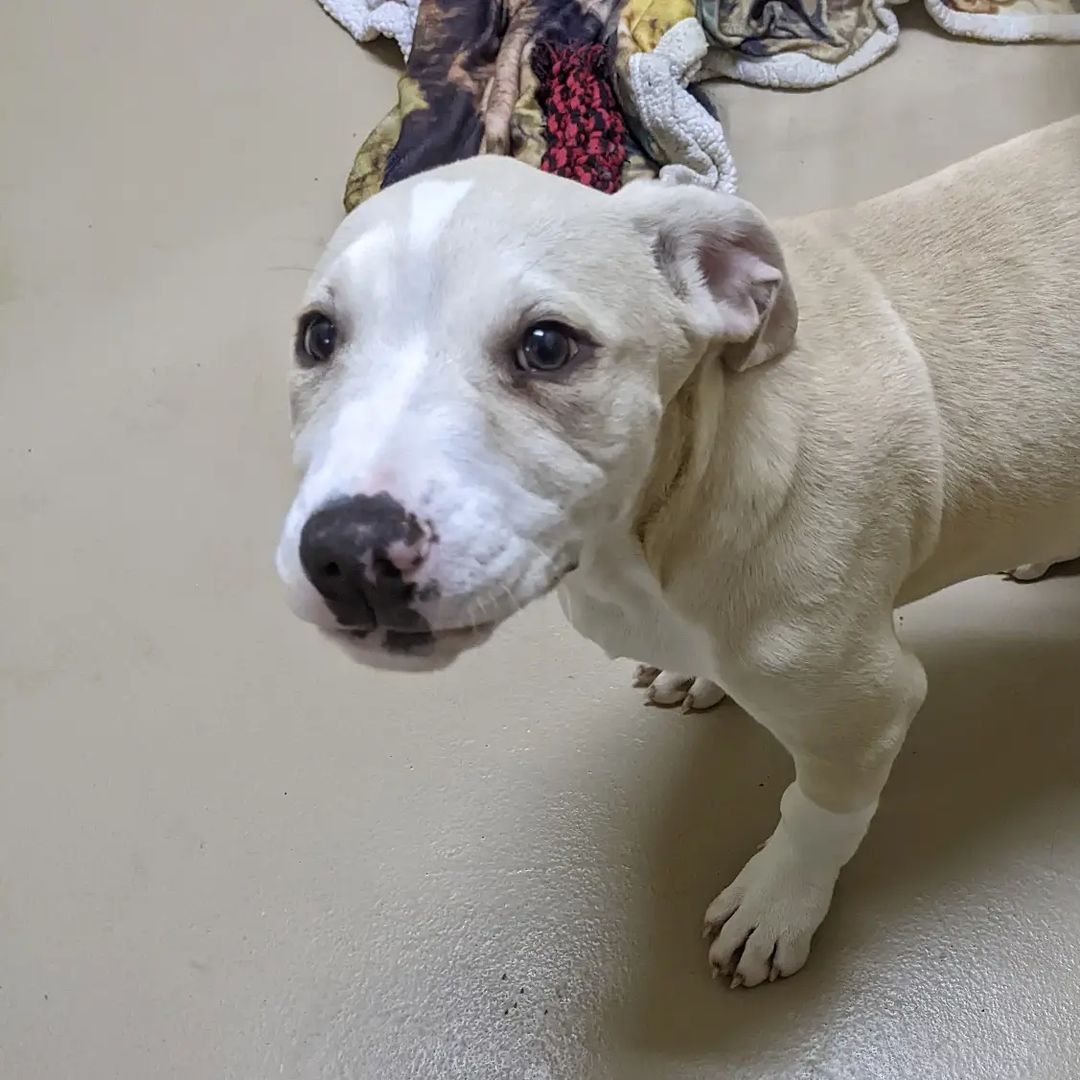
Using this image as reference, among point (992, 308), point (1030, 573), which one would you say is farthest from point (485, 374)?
point (1030, 573)

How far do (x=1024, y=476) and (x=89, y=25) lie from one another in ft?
9.02

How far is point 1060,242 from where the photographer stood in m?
1.17

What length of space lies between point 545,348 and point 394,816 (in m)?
0.97

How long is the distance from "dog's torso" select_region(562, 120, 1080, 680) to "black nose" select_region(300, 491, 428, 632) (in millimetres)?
300

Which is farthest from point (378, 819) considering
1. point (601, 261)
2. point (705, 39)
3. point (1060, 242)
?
point (705, 39)

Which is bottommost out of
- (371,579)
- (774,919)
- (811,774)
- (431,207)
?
(774,919)

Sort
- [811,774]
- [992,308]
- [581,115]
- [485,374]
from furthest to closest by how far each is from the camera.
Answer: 1. [581,115]
2. [811,774]
3. [992,308]
4. [485,374]

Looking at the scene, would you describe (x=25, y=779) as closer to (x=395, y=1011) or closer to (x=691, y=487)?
(x=395, y=1011)

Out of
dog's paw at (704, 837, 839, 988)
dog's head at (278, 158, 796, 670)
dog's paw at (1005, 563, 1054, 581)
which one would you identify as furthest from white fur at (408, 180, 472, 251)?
dog's paw at (1005, 563, 1054, 581)

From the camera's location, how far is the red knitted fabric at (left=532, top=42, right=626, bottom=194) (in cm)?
231

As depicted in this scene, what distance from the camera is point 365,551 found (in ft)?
2.69

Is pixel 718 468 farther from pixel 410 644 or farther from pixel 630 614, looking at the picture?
pixel 410 644

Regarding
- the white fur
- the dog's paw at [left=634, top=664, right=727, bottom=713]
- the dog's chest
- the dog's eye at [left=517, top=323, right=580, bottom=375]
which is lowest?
the dog's paw at [left=634, top=664, right=727, bottom=713]

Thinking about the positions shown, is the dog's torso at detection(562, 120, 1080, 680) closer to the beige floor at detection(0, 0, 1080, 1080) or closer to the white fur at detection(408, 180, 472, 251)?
the white fur at detection(408, 180, 472, 251)
